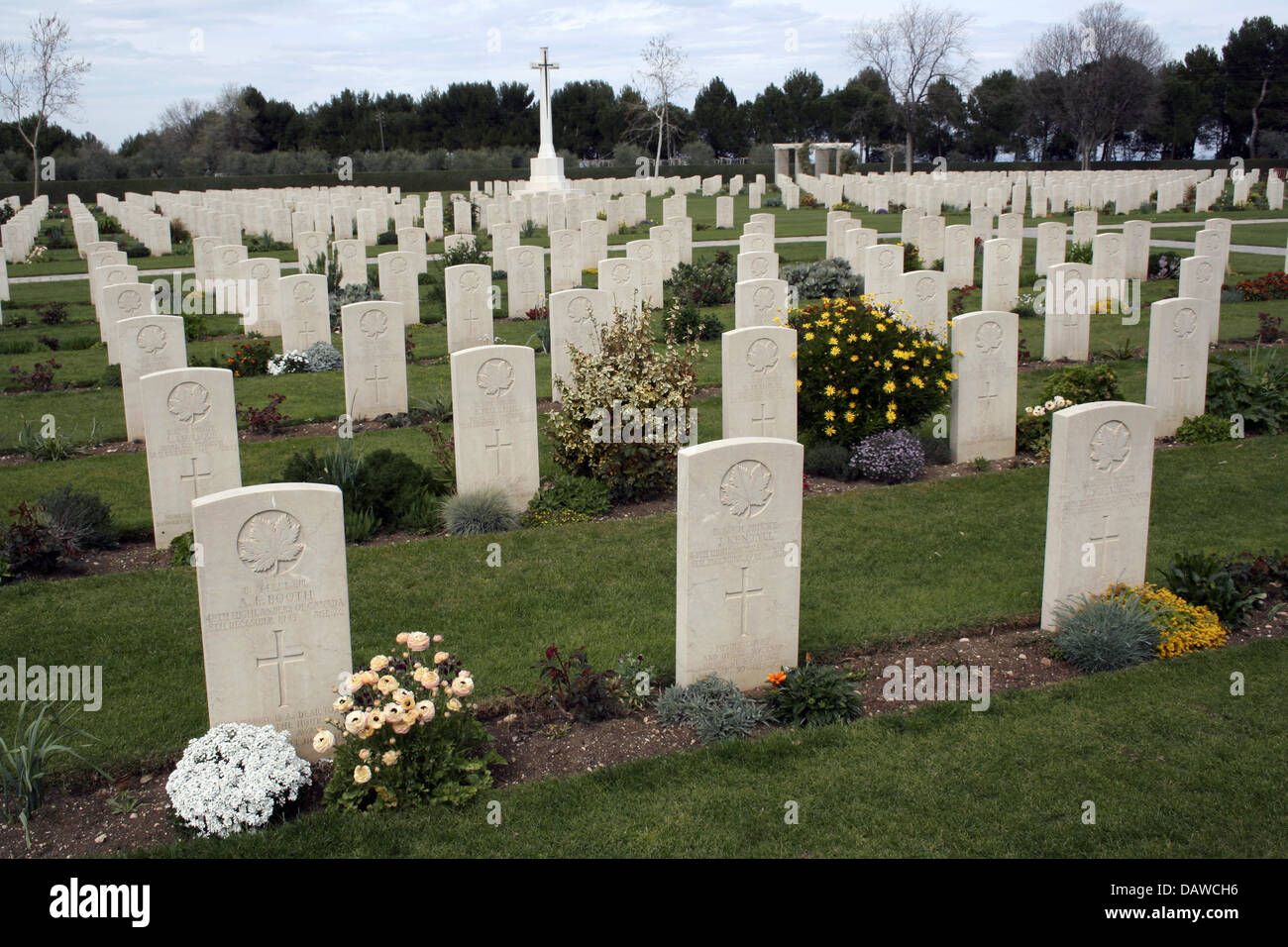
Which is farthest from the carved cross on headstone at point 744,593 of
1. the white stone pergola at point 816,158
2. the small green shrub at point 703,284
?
the white stone pergola at point 816,158

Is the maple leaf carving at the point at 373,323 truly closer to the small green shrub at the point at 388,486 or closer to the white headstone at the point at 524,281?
the small green shrub at the point at 388,486

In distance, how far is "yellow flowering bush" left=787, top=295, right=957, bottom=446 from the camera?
1085 centimetres

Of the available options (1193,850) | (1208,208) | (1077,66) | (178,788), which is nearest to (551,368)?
(178,788)

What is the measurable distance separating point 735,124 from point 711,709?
7987 cm

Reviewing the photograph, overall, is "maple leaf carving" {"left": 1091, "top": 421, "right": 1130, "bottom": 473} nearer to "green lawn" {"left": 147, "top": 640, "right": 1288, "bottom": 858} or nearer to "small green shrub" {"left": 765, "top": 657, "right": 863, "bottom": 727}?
"green lawn" {"left": 147, "top": 640, "right": 1288, "bottom": 858}

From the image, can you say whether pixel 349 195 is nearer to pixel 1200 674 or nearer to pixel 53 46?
pixel 53 46

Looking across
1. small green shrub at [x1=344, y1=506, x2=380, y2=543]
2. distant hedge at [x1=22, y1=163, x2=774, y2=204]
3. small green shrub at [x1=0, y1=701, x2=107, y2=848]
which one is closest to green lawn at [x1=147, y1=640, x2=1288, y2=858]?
small green shrub at [x1=0, y1=701, x2=107, y2=848]

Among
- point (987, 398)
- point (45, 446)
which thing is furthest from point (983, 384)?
point (45, 446)

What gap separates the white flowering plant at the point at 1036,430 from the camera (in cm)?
1122

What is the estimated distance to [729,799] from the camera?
204 inches

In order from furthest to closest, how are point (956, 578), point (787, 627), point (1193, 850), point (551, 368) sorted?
point (551, 368), point (956, 578), point (787, 627), point (1193, 850)

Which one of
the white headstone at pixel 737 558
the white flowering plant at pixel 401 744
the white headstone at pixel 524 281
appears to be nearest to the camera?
the white flowering plant at pixel 401 744

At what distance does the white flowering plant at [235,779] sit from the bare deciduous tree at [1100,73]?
61.0 m

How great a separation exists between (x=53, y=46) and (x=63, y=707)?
4345 centimetres
